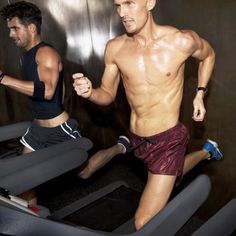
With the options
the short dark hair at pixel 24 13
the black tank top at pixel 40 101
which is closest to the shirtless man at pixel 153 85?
the black tank top at pixel 40 101

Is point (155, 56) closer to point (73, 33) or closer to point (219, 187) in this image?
point (219, 187)

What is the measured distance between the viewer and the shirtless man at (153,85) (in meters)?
1.58

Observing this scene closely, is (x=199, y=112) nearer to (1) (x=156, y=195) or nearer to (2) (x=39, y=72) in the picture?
(1) (x=156, y=195)

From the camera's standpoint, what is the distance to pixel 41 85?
6.38 ft

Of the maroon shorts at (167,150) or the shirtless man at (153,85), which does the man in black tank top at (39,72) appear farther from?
the maroon shorts at (167,150)

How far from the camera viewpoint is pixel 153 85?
1.65 metres

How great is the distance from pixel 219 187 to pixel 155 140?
76cm

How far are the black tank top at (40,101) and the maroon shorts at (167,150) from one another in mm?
705

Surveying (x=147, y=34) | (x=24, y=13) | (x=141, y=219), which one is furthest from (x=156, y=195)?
(x=24, y=13)

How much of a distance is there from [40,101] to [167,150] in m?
0.91

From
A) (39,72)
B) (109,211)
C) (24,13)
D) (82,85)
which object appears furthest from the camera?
(109,211)

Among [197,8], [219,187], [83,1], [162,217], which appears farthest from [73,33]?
[162,217]

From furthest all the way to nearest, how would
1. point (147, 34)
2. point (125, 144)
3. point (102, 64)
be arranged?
point (102, 64) < point (125, 144) < point (147, 34)

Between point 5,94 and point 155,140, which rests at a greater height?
point 155,140
